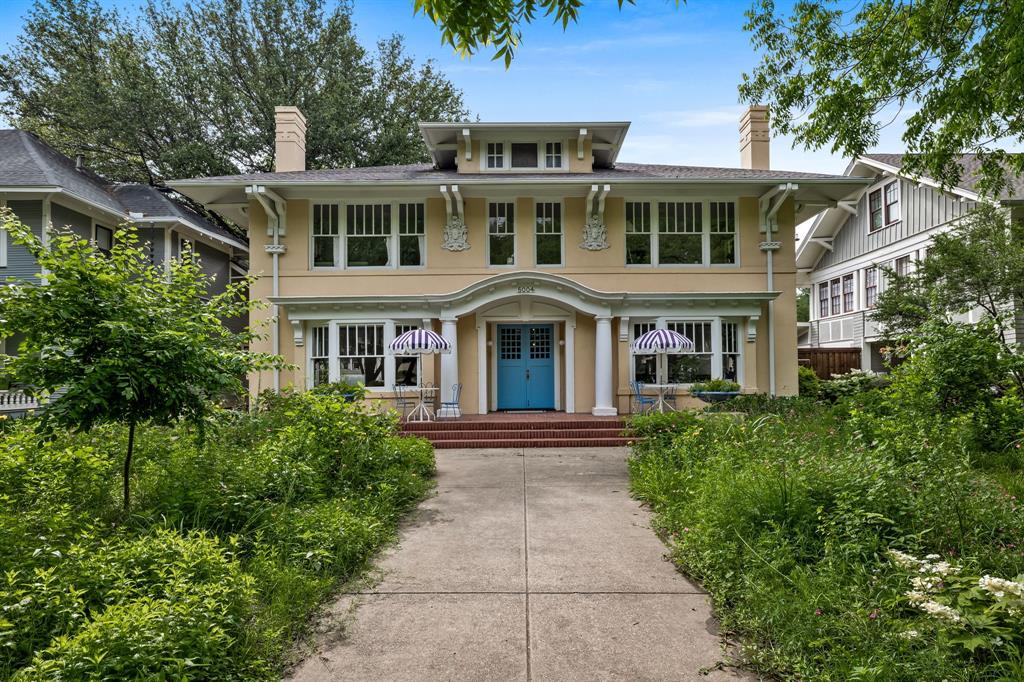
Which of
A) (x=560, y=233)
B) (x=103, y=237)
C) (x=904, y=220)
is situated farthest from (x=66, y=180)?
(x=904, y=220)

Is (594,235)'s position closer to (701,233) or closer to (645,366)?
(701,233)

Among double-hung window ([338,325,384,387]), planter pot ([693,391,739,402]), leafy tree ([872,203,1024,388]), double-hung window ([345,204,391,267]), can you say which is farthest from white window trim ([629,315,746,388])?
double-hung window ([345,204,391,267])

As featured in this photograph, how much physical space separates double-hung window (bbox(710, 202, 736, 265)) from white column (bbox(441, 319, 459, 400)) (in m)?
6.47

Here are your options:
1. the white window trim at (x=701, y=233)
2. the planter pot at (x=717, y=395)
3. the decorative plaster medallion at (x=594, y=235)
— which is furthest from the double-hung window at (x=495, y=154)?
the planter pot at (x=717, y=395)

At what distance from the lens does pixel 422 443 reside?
8258 mm

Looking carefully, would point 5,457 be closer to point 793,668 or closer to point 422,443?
point 422,443

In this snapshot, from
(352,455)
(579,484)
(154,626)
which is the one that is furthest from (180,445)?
(579,484)

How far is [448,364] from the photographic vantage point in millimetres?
12961

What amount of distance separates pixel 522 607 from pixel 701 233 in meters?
11.8

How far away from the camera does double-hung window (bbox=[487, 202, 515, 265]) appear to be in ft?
45.5

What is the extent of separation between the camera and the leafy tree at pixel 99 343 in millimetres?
4004

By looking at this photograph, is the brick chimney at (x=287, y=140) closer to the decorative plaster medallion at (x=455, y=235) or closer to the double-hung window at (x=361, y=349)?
the decorative plaster medallion at (x=455, y=235)

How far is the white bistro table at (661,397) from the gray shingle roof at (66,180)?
15.5m

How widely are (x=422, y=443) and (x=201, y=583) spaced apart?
16.8ft
